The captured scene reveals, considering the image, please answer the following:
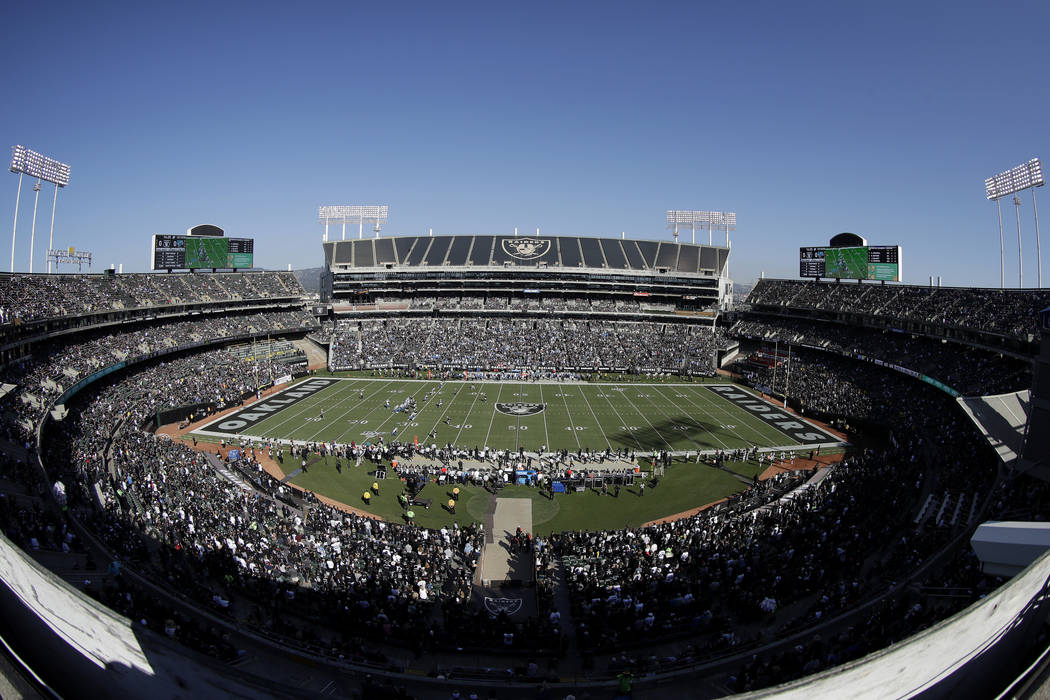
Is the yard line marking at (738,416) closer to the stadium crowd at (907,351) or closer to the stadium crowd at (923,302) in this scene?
the stadium crowd at (907,351)

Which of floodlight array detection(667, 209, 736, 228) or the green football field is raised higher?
floodlight array detection(667, 209, 736, 228)

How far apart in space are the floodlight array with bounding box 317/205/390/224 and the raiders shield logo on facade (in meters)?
66.5

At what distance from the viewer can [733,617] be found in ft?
46.2

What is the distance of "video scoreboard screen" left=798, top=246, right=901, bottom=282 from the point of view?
52781 millimetres

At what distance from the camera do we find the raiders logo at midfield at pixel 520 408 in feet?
129

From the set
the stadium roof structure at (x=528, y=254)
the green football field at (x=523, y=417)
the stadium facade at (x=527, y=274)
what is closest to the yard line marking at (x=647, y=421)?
the green football field at (x=523, y=417)

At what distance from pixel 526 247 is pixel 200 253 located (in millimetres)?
37720

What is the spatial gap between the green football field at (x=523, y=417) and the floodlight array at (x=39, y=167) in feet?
79.6

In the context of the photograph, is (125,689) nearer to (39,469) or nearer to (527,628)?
(527,628)

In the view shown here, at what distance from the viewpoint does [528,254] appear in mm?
72188

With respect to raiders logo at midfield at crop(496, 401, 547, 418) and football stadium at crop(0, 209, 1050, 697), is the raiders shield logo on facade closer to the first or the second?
football stadium at crop(0, 209, 1050, 697)

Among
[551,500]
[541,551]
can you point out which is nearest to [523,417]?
[551,500]

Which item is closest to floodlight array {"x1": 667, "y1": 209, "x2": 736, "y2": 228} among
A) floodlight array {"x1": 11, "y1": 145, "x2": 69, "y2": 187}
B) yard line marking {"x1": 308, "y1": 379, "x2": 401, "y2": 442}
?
yard line marking {"x1": 308, "y1": 379, "x2": 401, "y2": 442}

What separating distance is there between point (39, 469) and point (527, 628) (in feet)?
58.8
